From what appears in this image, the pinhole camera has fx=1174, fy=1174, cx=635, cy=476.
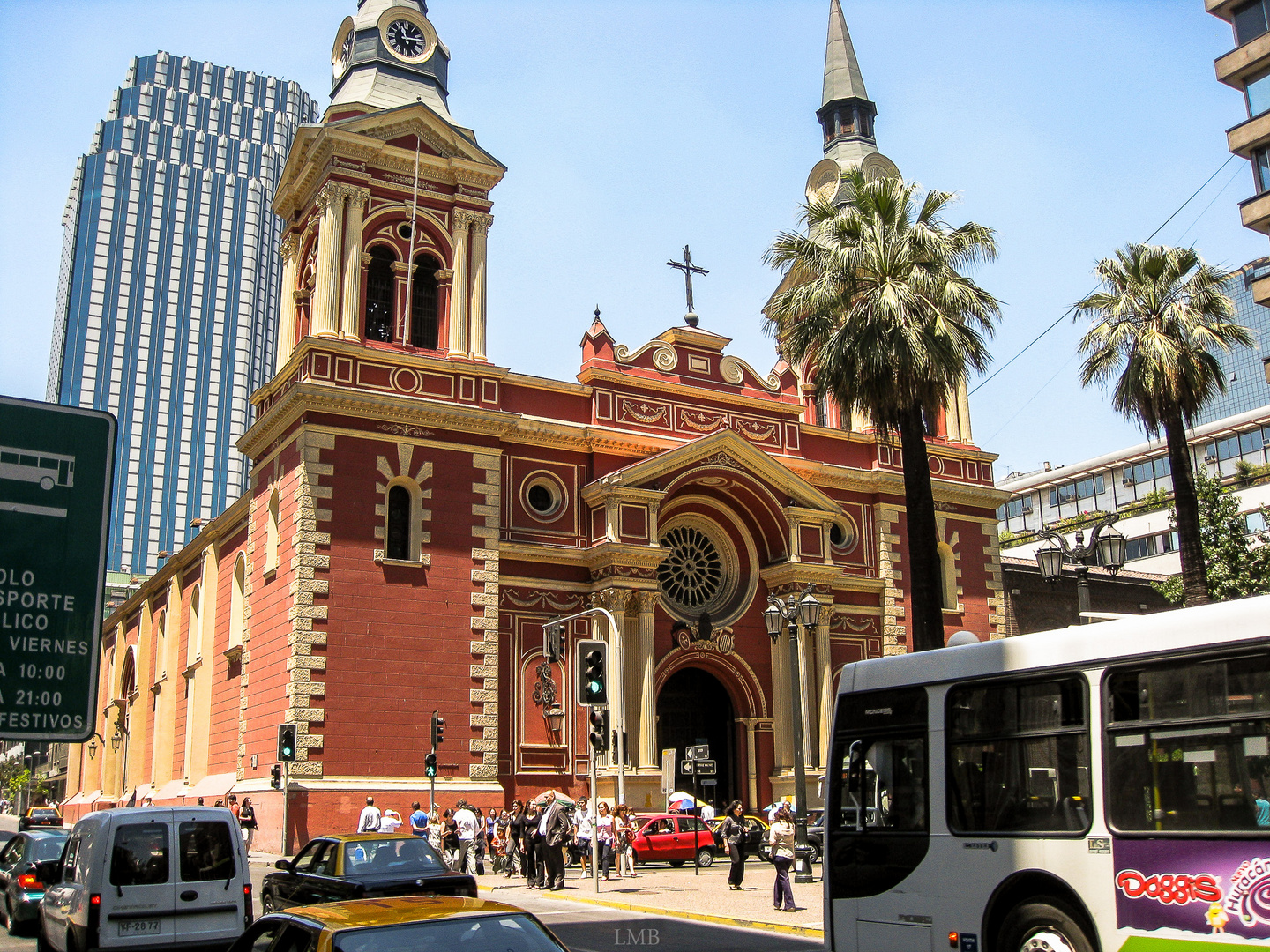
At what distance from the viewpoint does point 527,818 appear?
Answer: 81.4 ft

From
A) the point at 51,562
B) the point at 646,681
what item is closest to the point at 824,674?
the point at 646,681

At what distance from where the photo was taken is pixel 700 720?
35.3 metres

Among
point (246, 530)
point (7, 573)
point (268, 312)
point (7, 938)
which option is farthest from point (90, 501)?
point (268, 312)

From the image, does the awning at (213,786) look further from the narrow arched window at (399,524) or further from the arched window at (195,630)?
the narrow arched window at (399,524)

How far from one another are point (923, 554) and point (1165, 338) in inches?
302

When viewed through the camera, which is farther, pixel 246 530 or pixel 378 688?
pixel 246 530

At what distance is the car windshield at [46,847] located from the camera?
58.4ft

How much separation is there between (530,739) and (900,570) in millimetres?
14075

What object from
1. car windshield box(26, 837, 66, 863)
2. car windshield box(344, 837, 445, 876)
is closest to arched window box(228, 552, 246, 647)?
car windshield box(26, 837, 66, 863)

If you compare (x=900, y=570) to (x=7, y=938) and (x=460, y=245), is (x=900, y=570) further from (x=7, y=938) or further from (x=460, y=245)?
(x=7, y=938)

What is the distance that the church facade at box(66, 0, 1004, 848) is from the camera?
95.8ft

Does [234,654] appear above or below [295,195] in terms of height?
below

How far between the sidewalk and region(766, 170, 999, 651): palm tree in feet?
17.8

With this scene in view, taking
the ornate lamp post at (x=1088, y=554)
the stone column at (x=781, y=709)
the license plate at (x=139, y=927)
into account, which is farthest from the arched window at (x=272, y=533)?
the ornate lamp post at (x=1088, y=554)
